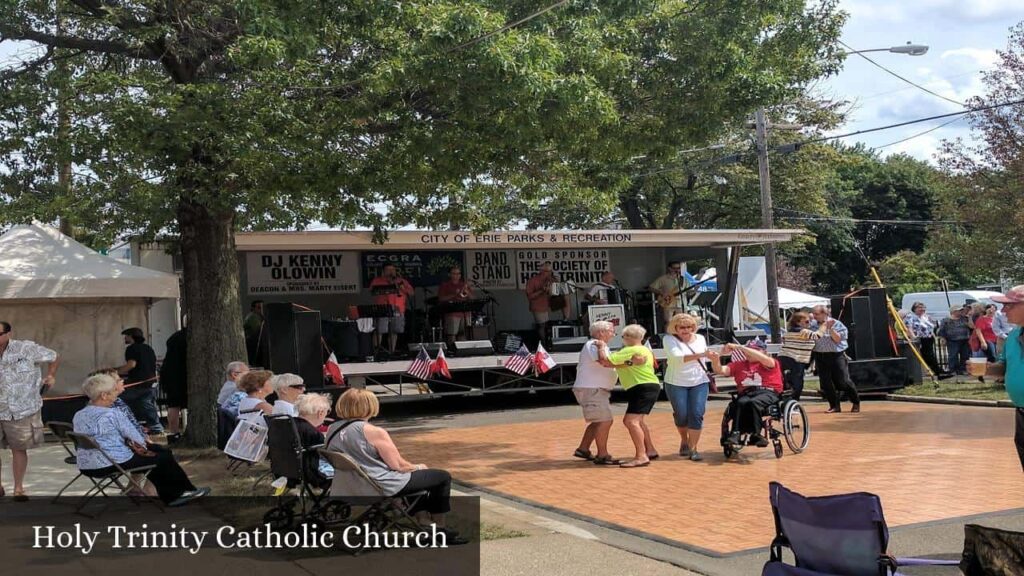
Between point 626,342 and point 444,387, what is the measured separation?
8374mm

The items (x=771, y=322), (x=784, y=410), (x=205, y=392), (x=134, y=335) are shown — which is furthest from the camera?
(x=771, y=322)

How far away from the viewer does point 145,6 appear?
1165 cm

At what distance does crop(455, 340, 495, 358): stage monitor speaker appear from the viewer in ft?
58.7

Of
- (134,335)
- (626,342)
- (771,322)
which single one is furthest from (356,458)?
(771,322)

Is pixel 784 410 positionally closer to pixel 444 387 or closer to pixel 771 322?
pixel 444 387

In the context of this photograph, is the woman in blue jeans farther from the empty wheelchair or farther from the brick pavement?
the brick pavement

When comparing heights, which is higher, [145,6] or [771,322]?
[145,6]

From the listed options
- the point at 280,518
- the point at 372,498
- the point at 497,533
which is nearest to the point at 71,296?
the point at 280,518

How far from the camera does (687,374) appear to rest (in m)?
11.2

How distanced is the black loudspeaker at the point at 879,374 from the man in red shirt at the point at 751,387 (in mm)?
7786

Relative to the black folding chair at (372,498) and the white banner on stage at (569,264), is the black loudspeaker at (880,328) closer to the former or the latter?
the white banner on stage at (569,264)

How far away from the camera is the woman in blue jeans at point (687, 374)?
11148mm

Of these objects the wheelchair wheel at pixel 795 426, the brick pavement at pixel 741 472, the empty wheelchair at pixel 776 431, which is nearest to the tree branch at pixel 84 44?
the brick pavement at pixel 741 472

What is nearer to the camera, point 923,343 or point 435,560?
point 435,560
